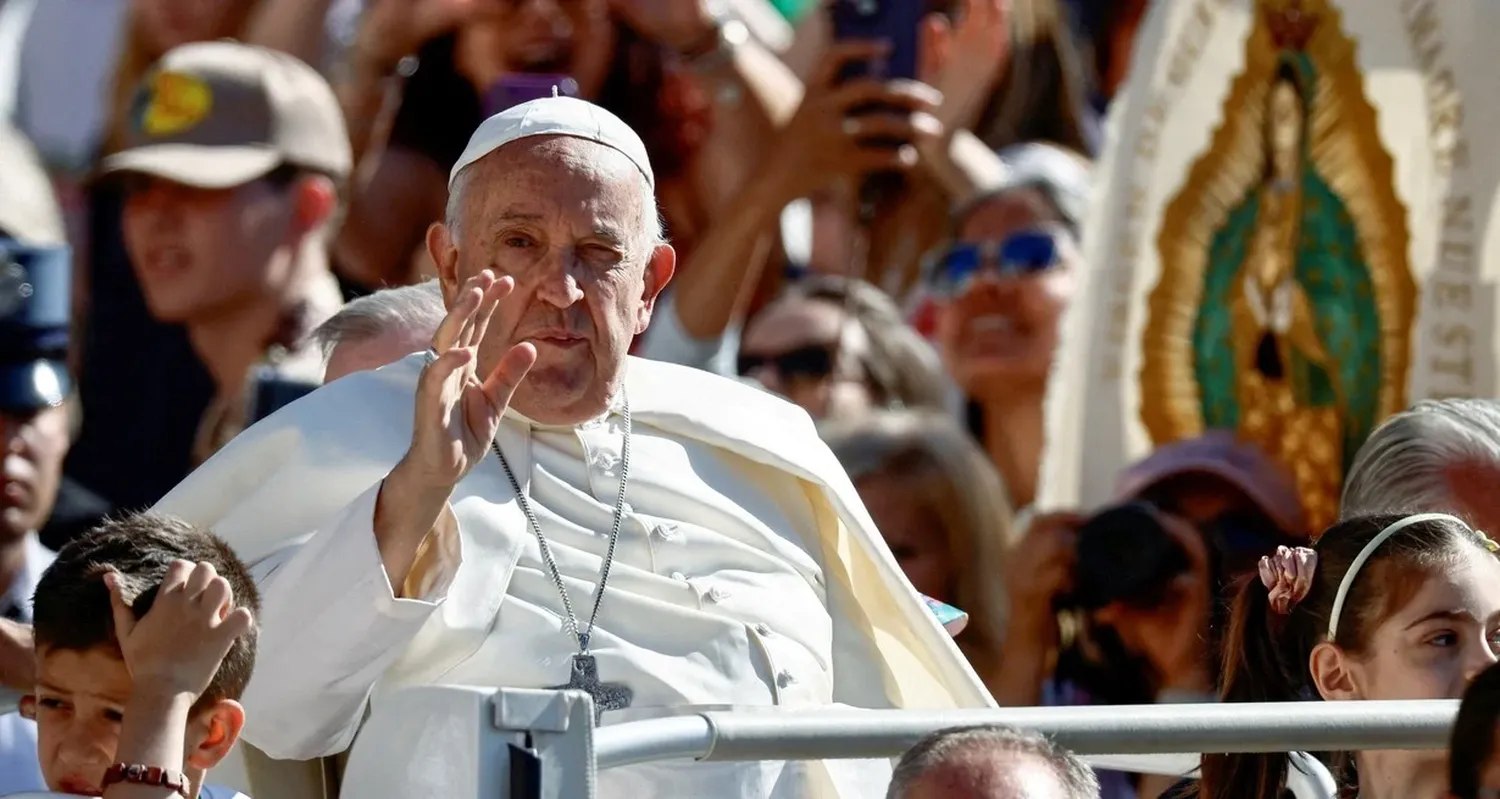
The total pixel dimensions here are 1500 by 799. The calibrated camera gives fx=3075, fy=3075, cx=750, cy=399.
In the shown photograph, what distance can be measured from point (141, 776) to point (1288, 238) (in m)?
3.74

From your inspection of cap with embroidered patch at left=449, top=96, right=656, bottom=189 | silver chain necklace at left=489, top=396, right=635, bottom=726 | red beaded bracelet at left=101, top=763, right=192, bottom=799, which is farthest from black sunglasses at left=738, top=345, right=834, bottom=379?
red beaded bracelet at left=101, top=763, right=192, bottom=799

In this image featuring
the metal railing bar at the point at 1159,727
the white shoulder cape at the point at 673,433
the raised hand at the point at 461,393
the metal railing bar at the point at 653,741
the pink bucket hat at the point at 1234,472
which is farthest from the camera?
the pink bucket hat at the point at 1234,472

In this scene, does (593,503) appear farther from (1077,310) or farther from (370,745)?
(1077,310)

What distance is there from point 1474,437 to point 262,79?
11.0 feet

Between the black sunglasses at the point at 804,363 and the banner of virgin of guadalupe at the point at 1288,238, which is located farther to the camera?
the black sunglasses at the point at 804,363

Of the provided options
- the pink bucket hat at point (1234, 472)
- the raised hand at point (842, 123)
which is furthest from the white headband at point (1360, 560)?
the raised hand at point (842, 123)


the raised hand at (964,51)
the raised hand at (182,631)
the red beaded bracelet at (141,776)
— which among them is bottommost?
the red beaded bracelet at (141,776)

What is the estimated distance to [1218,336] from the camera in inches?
265

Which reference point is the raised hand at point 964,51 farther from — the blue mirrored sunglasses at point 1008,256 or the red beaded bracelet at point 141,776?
the red beaded bracelet at point 141,776

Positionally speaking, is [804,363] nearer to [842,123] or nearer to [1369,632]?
[842,123]

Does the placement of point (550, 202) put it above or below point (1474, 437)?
above

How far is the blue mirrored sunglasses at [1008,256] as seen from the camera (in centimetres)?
714

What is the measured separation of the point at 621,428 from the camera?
4.65m

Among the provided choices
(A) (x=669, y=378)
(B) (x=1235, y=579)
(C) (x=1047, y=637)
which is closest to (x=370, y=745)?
(A) (x=669, y=378)
